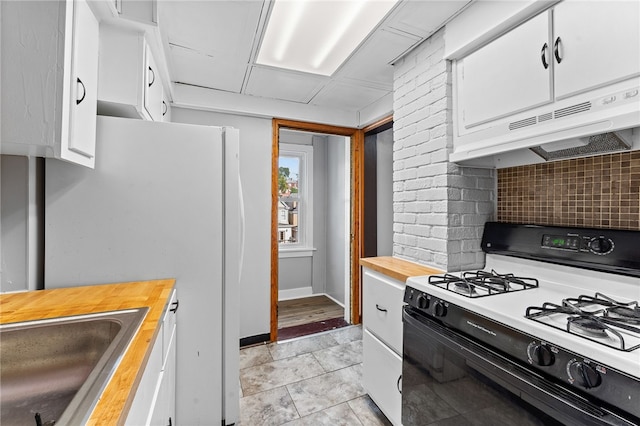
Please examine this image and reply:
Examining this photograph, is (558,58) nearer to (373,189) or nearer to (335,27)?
(335,27)

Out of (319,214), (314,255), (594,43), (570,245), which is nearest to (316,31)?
(594,43)

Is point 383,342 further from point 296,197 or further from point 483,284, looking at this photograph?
point 296,197

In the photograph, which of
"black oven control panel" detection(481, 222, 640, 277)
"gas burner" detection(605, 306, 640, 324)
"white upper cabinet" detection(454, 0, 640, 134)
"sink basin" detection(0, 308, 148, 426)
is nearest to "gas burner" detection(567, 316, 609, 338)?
"gas burner" detection(605, 306, 640, 324)

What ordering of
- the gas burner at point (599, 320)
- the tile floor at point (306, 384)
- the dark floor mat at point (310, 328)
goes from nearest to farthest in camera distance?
the gas burner at point (599, 320), the tile floor at point (306, 384), the dark floor mat at point (310, 328)

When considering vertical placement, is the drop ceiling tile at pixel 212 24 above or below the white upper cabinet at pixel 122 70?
above

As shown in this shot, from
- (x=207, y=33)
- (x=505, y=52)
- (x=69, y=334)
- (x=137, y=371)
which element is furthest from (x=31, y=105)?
(x=505, y=52)

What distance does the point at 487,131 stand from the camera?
149 centimetres

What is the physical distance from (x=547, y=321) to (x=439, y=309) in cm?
38

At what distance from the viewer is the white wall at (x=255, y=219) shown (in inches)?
108

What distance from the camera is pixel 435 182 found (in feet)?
5.72

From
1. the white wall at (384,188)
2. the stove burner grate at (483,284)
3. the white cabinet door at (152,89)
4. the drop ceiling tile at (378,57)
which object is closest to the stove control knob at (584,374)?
the stove burner grate at (483,284)

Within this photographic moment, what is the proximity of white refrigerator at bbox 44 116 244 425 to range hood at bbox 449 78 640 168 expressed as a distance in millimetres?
1303

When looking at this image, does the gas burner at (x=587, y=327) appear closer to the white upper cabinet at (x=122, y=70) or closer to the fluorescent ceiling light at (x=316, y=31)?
the fluorescent ceiling light at (x=316, y=31)

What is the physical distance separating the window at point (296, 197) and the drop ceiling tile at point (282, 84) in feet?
4.58
